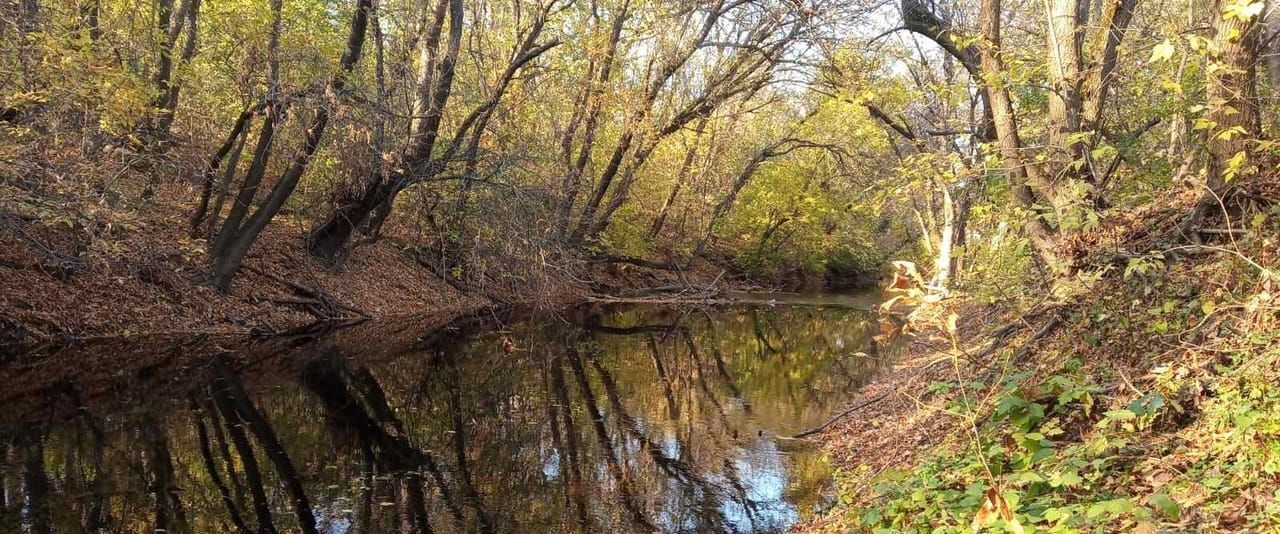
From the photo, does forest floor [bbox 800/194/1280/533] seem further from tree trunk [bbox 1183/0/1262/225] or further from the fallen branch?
the fallen branch

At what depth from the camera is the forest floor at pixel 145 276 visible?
11.2m

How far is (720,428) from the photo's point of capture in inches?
387

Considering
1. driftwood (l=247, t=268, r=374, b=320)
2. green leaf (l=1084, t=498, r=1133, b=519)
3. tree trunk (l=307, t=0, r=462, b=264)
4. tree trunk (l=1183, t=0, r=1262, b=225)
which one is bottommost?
green leaf (l=1084, t=498, r=1133, b=519)

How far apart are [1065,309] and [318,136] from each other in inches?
447

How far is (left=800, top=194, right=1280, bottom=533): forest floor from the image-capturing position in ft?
13.0

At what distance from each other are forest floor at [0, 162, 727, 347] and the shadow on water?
4.20 feet

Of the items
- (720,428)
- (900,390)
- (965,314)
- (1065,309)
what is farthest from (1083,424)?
(965,314)

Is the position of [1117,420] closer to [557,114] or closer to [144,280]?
[144,280]

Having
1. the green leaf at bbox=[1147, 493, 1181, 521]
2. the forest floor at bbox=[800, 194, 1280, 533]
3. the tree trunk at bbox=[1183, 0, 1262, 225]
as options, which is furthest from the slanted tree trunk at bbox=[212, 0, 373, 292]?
the green leaf at bbox=[1147, 493, 1181, 521]

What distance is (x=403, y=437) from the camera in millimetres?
8781

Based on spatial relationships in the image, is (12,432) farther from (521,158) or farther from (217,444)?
(521,158)

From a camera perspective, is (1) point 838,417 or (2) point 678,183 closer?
(1) point 838,417

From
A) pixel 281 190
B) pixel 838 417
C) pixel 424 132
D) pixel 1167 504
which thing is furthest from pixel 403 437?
pixel 281 190

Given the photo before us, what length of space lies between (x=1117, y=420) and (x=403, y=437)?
22.1ft
